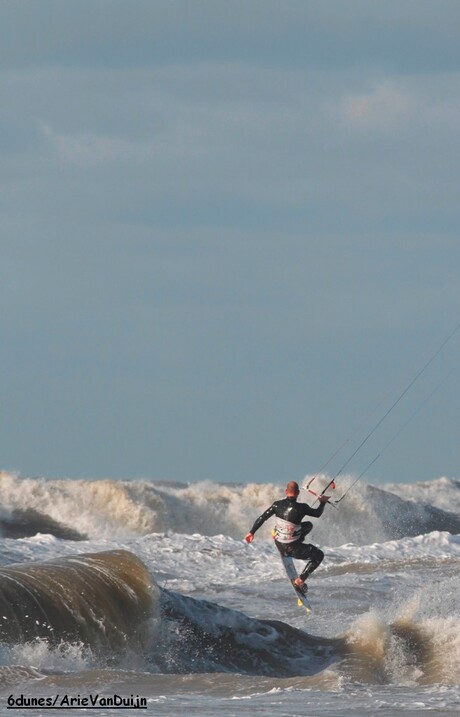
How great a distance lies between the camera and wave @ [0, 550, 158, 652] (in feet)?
54.6

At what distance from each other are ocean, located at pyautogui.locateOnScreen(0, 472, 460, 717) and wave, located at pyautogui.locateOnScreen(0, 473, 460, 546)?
33.6ft

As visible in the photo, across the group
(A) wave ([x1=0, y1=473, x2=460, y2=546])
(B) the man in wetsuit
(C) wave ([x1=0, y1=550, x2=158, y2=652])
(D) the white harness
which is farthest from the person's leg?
(A) wave ([x1=0, y1=473, x2=460, y2=546])

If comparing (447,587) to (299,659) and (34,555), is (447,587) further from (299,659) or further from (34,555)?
(34,555)

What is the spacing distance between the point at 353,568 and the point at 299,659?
34.2ft

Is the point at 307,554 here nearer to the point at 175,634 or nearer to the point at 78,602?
the point at 175,634

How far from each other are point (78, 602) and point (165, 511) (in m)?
25.7

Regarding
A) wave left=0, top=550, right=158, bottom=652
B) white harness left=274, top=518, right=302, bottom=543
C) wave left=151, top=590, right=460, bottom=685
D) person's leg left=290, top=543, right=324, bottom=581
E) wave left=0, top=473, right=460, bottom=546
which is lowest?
wave left=151, top=590, right=460, bottom=685

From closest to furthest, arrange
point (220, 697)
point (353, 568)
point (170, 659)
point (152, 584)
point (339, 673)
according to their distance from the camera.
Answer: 1. point (220, 697)
2. point (339, 673)
3. point (170, 659)
4. point (152, 584)
5. point (353, 568)

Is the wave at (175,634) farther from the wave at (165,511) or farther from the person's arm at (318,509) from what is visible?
the wave at (165,511)

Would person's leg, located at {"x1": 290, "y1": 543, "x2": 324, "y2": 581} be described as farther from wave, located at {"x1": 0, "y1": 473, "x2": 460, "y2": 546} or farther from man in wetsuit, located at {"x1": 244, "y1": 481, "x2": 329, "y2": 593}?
wave, located at {"x1": 0, "y1": 473, "x2": 460, "y2": 546}

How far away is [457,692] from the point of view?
47.4ft

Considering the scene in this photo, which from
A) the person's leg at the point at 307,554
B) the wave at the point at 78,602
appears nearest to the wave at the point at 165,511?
the wave at the point at 78,602

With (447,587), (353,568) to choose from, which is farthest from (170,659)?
(353,568)

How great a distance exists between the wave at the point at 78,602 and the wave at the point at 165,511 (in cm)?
2142
